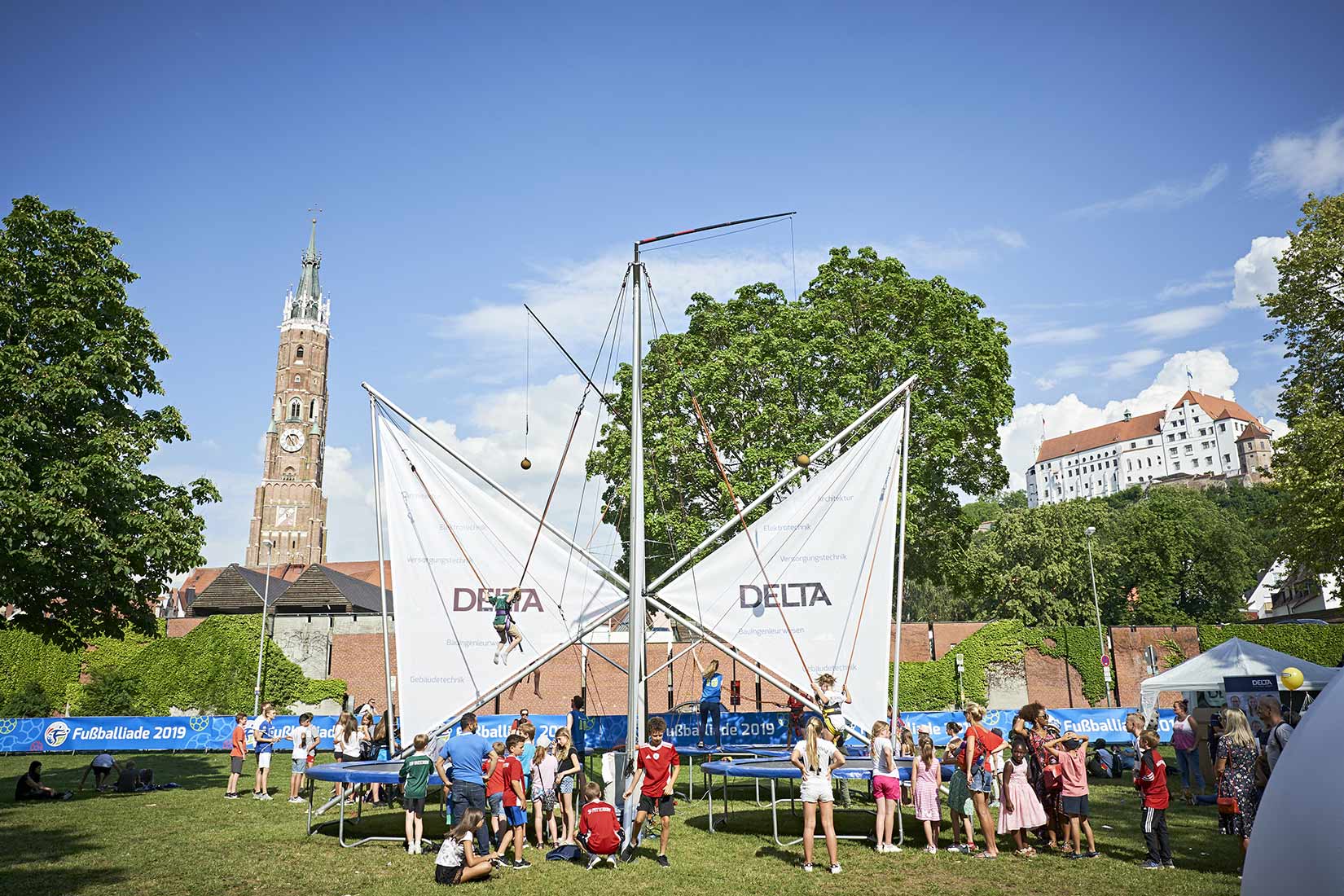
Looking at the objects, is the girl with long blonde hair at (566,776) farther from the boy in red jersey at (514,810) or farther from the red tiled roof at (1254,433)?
the red tiled roof at (1254,433)

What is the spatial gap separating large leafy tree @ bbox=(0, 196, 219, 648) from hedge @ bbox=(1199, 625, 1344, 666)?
38675mm

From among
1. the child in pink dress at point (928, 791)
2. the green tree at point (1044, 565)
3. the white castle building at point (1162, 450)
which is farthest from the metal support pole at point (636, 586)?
the white castle building at point (1162, 450)

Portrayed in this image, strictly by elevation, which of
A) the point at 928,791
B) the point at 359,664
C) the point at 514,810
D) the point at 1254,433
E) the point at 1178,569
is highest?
the point at 1254,433

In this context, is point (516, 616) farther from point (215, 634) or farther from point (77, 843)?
point (215, 634)

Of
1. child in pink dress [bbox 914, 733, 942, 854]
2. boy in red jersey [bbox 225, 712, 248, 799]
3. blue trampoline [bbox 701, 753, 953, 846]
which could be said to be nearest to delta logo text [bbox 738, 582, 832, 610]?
blue trampoline [bbox 701, 753, 953, 846]

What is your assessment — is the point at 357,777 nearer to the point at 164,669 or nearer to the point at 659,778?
the point at 659,778

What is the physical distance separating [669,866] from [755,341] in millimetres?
19767

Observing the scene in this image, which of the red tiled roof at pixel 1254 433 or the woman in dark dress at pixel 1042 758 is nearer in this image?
the woman in dark dress at pixel 1042 758

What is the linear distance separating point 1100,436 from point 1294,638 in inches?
4729

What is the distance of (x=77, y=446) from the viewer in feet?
58.0

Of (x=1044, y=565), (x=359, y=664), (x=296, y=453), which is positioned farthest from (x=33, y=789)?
(x=296, y=453)

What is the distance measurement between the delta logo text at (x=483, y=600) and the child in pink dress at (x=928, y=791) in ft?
19.2

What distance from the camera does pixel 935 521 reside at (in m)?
28.7

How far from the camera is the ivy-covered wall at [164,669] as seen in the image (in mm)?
37156
